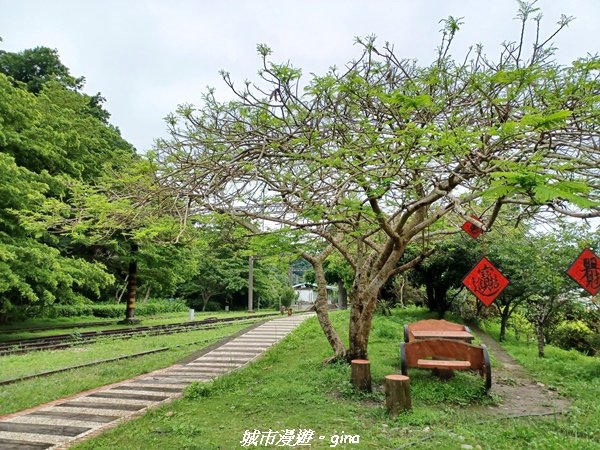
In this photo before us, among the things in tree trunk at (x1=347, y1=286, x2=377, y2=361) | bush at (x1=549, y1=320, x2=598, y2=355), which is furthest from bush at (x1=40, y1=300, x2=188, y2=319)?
bush at (x1=549, y1=320, x2=598, y2=355)

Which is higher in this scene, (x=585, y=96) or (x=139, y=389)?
(x=585, y=96)

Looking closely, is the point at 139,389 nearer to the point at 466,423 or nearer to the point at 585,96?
the point at 466,423

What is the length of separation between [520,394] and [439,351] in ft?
4.71

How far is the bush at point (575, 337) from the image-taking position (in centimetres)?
1340

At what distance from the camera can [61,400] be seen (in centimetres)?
639

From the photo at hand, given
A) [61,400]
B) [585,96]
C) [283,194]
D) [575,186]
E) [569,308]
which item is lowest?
[61,400]

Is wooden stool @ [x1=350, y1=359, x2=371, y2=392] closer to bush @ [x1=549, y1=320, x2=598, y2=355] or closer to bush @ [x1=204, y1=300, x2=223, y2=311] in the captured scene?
bush @ [x1=549, y1=320, x2=598, y2=355]

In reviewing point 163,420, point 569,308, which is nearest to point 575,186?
point 163,420

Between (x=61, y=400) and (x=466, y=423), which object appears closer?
(x=466, y=423)

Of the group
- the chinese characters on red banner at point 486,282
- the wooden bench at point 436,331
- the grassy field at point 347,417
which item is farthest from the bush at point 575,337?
the chinese characters on red banner at point 486,282

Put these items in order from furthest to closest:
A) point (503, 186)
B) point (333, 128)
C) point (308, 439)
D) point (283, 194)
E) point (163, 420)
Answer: point (283, 194) < point (333, 128) < point (163, 420) < point (308, 439) < point (503, 186)

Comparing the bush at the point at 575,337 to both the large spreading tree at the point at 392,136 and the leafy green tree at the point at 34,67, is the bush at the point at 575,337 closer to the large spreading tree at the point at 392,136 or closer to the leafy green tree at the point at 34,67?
the large spreading tree at the point at 392,136

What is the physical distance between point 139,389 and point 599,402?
7.03 meters

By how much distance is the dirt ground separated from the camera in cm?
559
